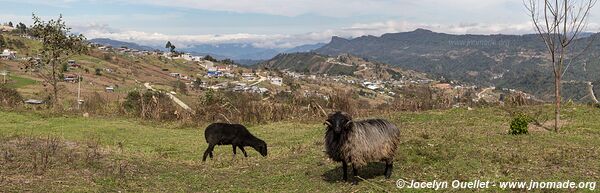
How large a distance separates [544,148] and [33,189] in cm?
1606

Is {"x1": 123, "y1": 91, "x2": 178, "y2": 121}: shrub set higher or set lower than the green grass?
higher

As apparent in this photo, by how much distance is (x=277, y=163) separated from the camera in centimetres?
1695

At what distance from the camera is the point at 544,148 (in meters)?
16.6

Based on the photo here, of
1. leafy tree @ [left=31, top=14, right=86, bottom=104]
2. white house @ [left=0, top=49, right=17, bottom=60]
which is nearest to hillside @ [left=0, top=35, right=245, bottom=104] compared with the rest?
white house @ [left=0, top=49, right=17, bottom=60]

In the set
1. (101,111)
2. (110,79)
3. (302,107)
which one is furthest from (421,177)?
(110,79)

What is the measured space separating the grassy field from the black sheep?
0.57 m

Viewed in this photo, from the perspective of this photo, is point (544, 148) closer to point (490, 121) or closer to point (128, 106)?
point (490, 121)

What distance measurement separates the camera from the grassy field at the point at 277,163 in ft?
42.6

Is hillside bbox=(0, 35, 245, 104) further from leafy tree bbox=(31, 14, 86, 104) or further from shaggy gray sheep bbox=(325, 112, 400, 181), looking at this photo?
shaggy gray sheep bbox=(325, 112, 400, 181)

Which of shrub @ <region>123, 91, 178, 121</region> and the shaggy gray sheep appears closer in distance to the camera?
the shaggy gray sheep

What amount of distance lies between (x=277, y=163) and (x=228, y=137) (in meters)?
2.76

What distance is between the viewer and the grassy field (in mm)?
12984

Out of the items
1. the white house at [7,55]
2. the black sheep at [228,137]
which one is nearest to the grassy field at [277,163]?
the black sheep at [228,137]

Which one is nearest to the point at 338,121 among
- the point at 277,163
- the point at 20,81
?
the point at 277,163
